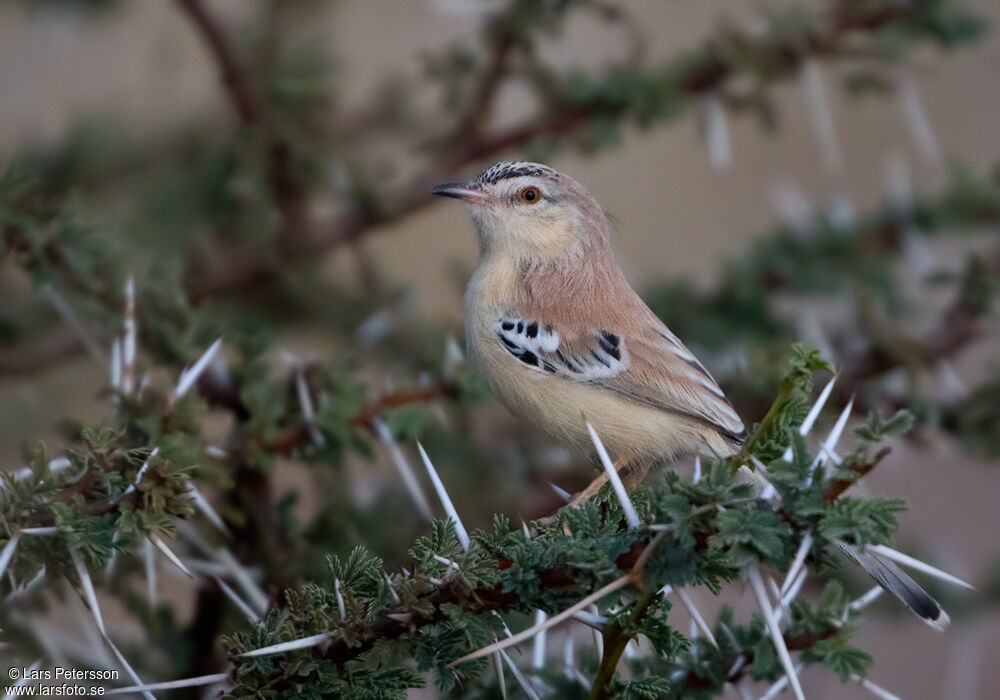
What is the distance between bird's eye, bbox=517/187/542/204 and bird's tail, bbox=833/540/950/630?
160 cm

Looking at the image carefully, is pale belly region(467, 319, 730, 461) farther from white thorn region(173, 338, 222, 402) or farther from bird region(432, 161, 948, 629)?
white thorn region(173, 338, 222, 402)

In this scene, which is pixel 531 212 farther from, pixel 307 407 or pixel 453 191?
pixel 307 407

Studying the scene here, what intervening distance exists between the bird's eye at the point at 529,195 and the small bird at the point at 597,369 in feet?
1.16

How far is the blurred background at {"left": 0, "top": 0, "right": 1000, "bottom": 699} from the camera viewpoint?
3.22m

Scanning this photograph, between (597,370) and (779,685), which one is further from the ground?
(597,370)

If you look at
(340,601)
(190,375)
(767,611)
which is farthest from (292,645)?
(190,375)

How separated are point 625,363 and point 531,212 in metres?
0.75

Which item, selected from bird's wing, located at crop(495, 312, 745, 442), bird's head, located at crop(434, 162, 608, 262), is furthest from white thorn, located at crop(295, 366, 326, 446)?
bird's head, located at crop(434, 162, 608, 262)

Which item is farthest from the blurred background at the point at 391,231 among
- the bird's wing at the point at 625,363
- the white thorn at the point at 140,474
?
the white thorn at the point at 140,474

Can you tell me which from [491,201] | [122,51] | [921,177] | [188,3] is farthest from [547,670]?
[921,177]

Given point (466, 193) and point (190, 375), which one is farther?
point (466, 193)

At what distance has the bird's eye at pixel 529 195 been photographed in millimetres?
3379

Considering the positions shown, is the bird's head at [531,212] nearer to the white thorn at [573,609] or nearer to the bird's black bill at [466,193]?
the bird's black bill at [466,193]

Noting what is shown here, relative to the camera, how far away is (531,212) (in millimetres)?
3402
